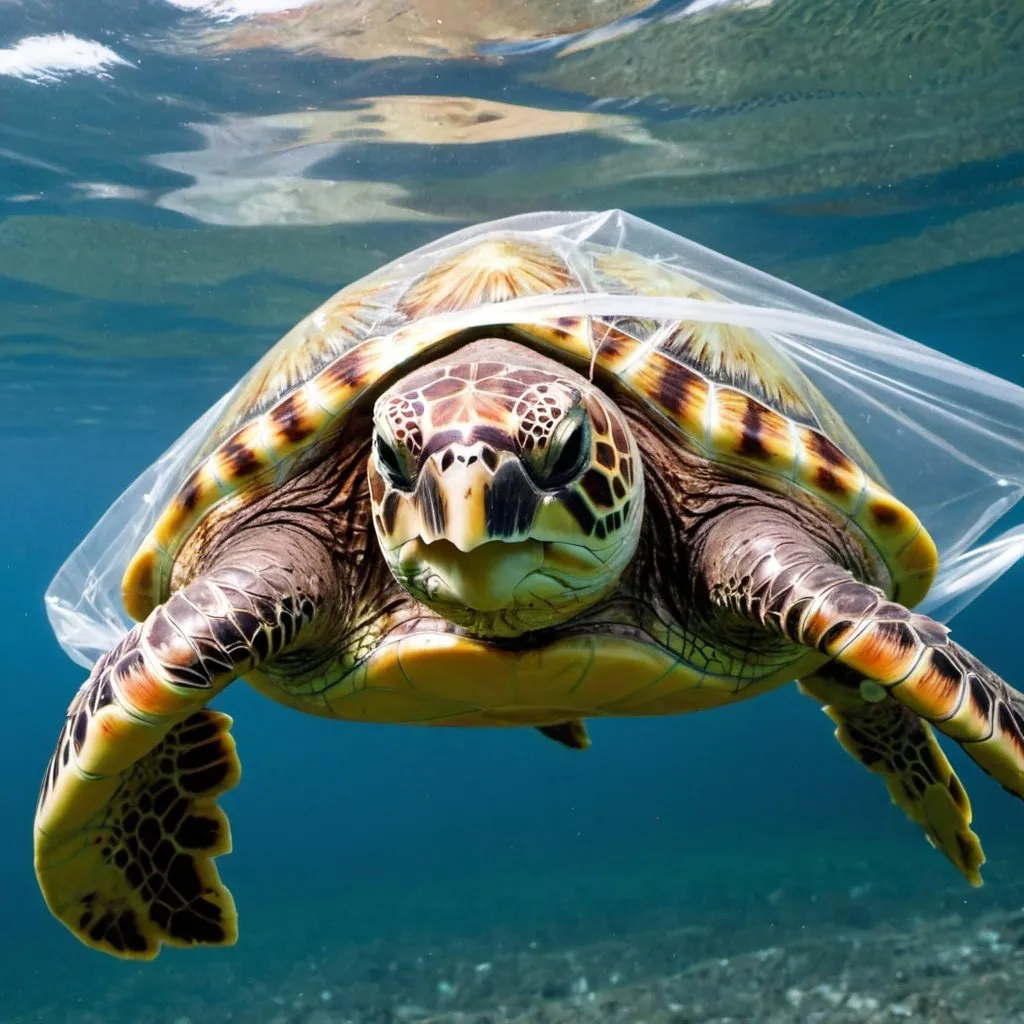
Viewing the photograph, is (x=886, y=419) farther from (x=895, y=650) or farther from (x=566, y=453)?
(x=566, y=453)

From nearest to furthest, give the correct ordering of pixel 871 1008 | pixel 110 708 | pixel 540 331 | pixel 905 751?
pixel 110 708 → pixel 540 331 → pixel 905 751 → pixel 871 1008

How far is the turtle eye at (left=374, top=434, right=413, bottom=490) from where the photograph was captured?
227 centimetres

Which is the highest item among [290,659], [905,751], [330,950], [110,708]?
[110,708]

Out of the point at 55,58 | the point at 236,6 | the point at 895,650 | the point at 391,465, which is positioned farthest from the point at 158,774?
the point at 55,58

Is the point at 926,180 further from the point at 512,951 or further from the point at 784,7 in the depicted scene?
the point at 512,951

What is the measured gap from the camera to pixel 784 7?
769 cm

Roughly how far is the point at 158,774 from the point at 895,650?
258cm

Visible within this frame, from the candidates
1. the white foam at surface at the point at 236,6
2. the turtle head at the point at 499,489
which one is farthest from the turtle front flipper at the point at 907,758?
the white foam at surface at the point at 236,6

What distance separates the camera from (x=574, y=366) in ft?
10.4

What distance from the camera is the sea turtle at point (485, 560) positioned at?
2.32 m

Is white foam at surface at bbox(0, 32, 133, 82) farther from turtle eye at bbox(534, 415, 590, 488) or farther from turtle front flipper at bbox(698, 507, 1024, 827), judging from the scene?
turtle front flipper at bbox(698, 507, 1024, 827)

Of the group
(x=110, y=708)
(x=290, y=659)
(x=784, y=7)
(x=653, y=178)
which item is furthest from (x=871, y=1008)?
(x=653, y=178)

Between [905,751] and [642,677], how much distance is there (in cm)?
202

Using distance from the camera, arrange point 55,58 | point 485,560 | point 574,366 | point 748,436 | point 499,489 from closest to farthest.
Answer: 1. point 499,489
2. point 485,560
3. point 748,436
4. point 574,366
5. point 55,58
